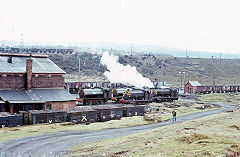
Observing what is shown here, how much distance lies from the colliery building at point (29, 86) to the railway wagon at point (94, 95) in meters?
6.87

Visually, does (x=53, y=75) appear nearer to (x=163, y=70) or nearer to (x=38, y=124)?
(x=38, y=124)

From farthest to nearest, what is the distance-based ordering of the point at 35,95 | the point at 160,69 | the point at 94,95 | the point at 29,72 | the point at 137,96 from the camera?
the point at 160,69, the point at 137,96, the point at 94,95, the point at 29,72, the point at 35,95

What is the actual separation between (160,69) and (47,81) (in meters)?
116

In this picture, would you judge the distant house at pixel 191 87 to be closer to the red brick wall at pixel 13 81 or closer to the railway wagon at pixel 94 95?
the railway wagon at pixel 94 95

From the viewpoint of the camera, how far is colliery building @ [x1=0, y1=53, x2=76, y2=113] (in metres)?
46.7

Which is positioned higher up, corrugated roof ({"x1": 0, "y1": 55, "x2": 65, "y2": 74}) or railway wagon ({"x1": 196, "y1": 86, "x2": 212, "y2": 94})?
corrugated roof ({"x1": 0, "y1": 55, "x2": 65, "y2": 74})

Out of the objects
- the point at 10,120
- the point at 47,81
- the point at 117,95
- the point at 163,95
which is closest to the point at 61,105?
the point at 47,81

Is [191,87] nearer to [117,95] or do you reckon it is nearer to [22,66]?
[117,95]

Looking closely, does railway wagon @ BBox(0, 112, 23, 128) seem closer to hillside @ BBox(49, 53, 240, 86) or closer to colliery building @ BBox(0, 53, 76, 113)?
colliery building @ BBox(0, 53, 76, 113)

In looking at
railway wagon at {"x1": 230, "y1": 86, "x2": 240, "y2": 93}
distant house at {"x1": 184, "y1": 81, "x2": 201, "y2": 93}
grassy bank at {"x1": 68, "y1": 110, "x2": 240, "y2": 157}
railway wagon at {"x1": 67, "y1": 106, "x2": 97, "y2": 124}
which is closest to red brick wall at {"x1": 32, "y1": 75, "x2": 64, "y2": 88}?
railway wagon at {"x1": 67, "y1": 106, "x2": 97, "y2": 124}

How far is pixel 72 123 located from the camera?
43.5 meters

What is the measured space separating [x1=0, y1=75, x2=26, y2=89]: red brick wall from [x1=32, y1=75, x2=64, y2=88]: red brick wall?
1927 millimetres

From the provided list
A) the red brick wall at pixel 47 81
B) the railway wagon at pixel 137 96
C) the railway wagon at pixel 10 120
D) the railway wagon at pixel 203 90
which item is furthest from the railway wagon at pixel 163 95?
the railway wagon at pixel 10 120

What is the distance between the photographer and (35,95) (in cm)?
4994
